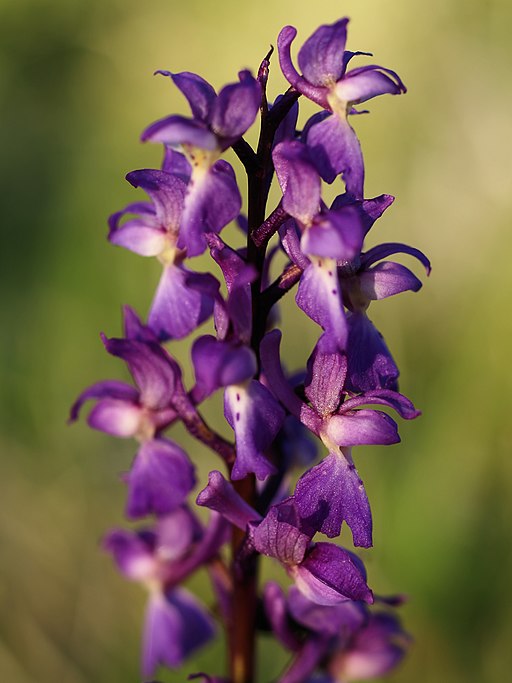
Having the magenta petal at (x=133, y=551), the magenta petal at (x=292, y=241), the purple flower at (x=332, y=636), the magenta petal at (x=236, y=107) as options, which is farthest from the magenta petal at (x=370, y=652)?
the magenta petal at (x=236, y=107)

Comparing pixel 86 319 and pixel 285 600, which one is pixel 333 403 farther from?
pixel 86 319

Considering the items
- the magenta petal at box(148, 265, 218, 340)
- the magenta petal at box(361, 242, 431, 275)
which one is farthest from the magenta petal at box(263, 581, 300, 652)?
the magenta petal at box(361, 242, 431, 275)

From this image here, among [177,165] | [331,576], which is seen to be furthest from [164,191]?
[331,576]

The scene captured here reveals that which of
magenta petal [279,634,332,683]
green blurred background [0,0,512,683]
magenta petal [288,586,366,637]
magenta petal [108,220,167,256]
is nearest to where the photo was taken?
magenta petal [108,220,167,256]

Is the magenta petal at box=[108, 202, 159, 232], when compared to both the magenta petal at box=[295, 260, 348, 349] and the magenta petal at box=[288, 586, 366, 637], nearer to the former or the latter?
the magenta petal at box=[295, 260, 348, 349]

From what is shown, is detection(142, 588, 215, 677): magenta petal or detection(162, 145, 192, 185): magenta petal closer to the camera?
detection(162, 145, 192, 185): magenta petal

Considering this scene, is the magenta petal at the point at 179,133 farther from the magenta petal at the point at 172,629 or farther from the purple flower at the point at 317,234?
the magenta petal at the point at 172,629
